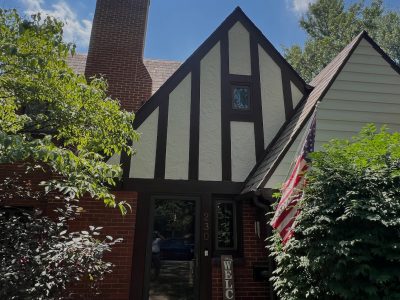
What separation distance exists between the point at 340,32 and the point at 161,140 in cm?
1960

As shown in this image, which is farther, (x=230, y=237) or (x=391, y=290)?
(x=230, y=237)

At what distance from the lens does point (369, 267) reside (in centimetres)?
296

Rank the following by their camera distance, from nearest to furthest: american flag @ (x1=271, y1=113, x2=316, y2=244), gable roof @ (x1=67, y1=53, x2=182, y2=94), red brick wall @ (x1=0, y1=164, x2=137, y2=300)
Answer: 1. american flag @ (x1=271, y1=113, x2=316, y2=244)
2. red brick wall @ (x1=0, y1=164, x2=137, y2=300)
3. gable roof @ (x1=67, y1=53, x2=182, y2=94)

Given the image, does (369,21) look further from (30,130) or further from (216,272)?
(30,130)

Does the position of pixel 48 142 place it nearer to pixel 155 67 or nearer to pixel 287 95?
pixel 287 95

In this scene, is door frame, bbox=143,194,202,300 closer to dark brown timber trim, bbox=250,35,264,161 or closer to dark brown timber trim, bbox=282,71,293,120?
dark brown timber trim, bbox=250,35,264,161

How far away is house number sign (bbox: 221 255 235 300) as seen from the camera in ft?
18.2

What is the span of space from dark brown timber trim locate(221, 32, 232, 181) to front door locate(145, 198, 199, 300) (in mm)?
1081

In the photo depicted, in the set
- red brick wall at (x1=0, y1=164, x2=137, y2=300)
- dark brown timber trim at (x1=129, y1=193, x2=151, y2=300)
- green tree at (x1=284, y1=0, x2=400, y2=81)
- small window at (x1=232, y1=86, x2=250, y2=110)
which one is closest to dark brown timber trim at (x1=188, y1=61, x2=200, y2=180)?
small window at (x1=232, y1=86, x2=250, y2=110)

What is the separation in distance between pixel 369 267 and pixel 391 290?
28 centimetres

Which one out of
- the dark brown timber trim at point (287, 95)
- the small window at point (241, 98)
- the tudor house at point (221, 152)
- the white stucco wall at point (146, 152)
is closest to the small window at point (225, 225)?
the tudor house at point (221, 152)

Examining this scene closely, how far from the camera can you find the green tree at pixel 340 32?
757 inches

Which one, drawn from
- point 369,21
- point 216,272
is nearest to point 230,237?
point 216,272

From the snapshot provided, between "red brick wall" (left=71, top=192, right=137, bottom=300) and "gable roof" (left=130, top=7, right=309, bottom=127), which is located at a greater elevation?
"gable roof" (left=130, top=7, right=309, bottom=127)
